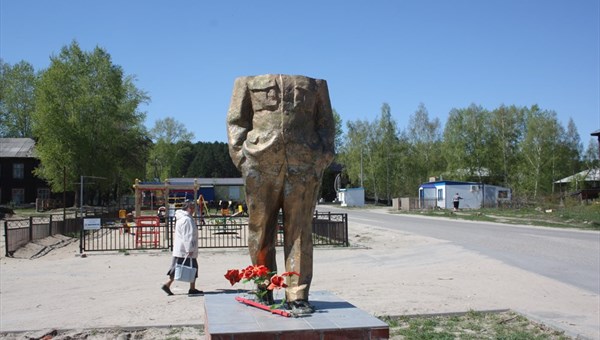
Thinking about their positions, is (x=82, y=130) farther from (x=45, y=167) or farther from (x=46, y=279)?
(x=46, y=279)

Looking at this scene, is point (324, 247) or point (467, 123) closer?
point (324, 247)

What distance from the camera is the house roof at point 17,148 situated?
60906 millimetres

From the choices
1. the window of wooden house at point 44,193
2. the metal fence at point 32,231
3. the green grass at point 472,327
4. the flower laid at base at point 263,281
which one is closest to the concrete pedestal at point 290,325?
the flower laid at base at point 263,281

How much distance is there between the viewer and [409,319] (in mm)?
8461

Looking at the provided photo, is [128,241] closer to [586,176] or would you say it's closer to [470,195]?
[470,195]

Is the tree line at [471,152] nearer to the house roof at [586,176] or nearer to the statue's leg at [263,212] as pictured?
the house roof at [586,176]

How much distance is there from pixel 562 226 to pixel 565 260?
16443mm

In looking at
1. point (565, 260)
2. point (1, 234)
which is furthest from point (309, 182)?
point (1, 234)

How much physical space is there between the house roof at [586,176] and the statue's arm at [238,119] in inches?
2602

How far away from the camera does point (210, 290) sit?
11281 mm

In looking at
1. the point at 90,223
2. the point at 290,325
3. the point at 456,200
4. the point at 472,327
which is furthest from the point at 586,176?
the point at 290,325

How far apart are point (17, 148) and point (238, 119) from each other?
2452 inches

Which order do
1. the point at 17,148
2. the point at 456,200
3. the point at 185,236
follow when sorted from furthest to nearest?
the point at 17,148
the point at 456,200
the point at 185,236

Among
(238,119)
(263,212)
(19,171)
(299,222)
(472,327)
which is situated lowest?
(472,327)
